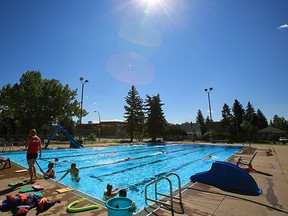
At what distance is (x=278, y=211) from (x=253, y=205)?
→ 1.74 feet

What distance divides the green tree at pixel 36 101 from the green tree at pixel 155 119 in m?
16.4

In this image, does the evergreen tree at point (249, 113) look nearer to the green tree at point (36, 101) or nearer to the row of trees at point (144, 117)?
the row of trees at point (144, 117)

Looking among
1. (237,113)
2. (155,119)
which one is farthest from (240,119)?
(155,119)

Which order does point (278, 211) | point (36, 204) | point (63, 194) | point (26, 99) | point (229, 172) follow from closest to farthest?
point (278, 211), point (36, 204), point (63, 194), point (229, 172), point (26, 99)

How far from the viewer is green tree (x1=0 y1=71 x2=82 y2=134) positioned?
32375 mm

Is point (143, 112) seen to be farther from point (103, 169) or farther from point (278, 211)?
point (278, 211)

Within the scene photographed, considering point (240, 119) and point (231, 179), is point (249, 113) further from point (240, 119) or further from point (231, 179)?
point (231, 179)

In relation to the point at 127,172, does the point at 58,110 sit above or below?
above

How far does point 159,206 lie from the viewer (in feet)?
15.0

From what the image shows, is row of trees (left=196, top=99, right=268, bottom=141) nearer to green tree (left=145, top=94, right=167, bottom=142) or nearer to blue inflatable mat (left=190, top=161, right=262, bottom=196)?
green tree (left=145, top=94, right=167, bottom=142)

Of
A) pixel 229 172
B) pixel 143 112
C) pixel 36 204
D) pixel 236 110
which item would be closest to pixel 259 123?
pixel 236 110

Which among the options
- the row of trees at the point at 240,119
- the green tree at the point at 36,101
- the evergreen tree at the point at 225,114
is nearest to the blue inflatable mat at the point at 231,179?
the green tree at the point at 36,101

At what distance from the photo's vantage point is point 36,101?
33.3 m

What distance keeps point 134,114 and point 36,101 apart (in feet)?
66.0
